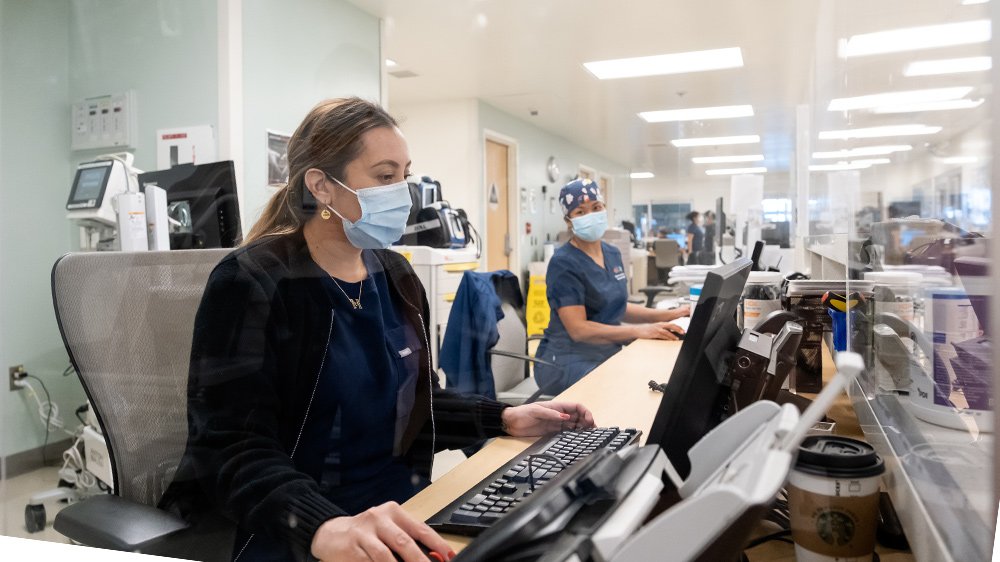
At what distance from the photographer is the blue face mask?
3.67ft

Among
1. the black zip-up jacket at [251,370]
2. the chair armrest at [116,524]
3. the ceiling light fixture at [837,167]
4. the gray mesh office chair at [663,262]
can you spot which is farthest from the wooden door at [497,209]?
the chair armrest at [116,524]

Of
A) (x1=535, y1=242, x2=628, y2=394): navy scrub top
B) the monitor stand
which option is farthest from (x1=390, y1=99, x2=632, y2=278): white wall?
the monitor stand

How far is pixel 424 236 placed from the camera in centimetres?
203

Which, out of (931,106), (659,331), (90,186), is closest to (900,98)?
(931,106)

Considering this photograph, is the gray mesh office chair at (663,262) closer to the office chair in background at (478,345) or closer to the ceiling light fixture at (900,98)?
the office chair in background at (478,345)

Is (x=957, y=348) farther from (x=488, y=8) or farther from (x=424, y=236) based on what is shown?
(x=424, y=236)

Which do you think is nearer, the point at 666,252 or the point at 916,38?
the point at 916,38

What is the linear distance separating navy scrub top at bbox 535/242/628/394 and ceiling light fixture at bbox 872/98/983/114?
1.18 metres

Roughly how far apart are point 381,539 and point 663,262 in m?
1.80

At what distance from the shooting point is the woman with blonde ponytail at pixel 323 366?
92 centimetres

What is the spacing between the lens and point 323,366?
1.00 meters

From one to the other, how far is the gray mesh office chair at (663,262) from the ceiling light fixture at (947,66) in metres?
1.28

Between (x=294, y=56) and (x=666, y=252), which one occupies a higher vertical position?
(x=294, y=56)

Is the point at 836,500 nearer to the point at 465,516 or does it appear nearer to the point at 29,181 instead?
the point at 465,516
